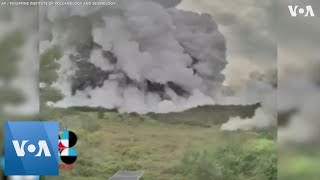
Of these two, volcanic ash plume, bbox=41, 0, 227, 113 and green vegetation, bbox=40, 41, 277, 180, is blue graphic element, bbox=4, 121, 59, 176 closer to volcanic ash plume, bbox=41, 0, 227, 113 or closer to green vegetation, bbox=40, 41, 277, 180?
green vegetation, bbox=40, 41, 277, 180

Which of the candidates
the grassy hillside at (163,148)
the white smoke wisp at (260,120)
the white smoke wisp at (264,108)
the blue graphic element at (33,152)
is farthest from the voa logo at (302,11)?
the blue graphic element at (33,152)

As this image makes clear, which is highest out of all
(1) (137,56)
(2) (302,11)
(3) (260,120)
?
(2) (302,11)

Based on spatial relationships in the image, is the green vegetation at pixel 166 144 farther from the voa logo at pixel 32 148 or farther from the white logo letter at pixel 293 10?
the white logo letter at pixel 293 10

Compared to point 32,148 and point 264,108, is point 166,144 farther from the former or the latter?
point 32,148

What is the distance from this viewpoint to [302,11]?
90.2 inches

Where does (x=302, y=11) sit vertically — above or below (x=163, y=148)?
above

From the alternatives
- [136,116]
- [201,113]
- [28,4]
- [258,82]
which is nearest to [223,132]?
[201,113]

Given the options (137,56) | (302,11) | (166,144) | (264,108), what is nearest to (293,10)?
(302,11)

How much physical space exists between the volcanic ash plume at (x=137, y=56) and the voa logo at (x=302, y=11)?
1.42 ft

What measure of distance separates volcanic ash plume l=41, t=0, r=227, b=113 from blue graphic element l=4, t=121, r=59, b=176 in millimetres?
204

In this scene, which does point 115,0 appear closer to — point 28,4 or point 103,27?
point 103,27

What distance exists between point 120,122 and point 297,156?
1.05 m

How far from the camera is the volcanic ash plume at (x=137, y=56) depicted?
2297mm

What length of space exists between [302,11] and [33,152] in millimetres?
1774
